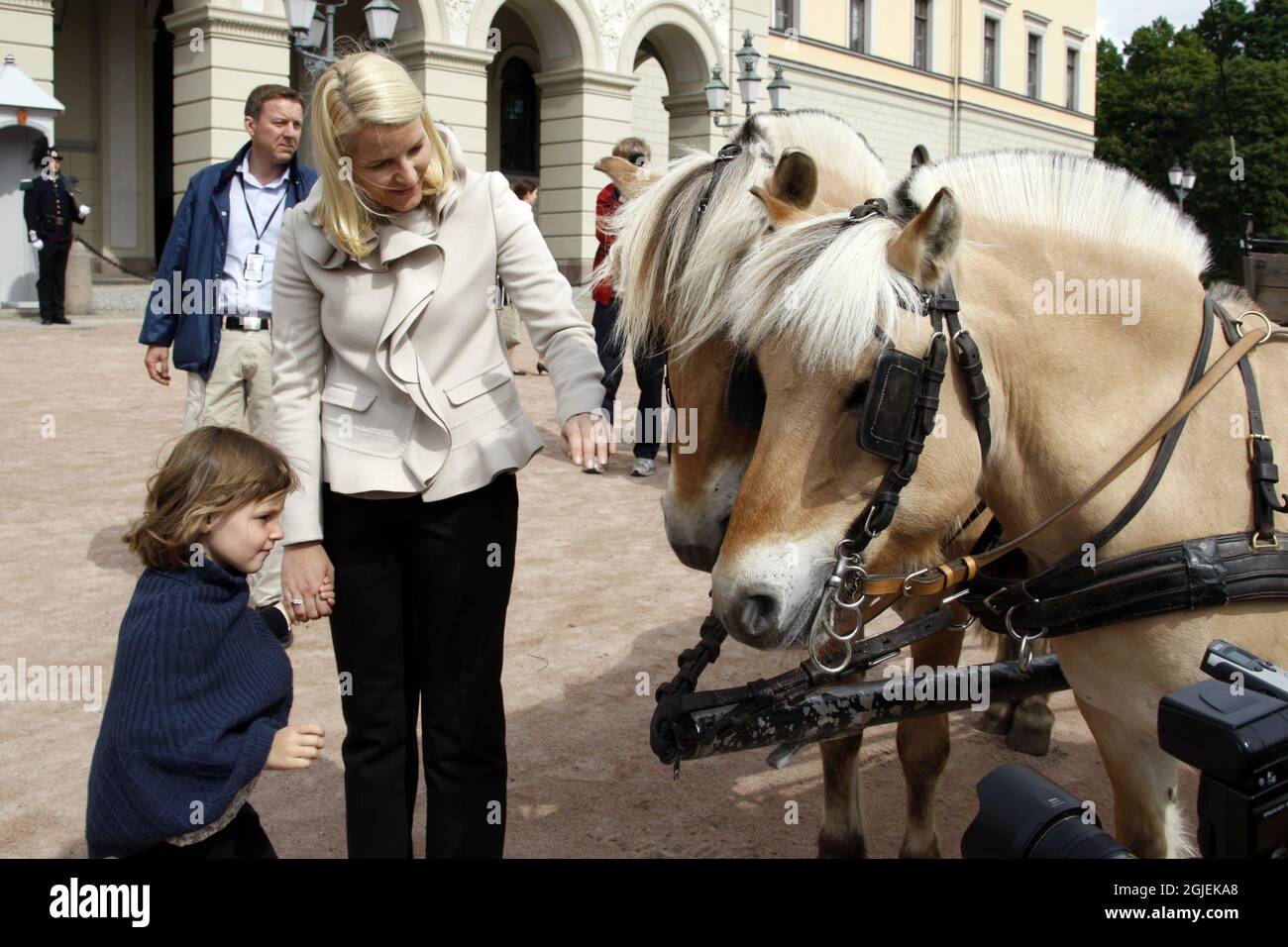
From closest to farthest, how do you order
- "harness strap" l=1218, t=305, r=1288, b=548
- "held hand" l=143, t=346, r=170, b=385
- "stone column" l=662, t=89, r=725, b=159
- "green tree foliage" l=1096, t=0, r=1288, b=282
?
"harness strap" l=1218, t=305, r=1288, b=548, "held hand" l=143, t=346, r=170, b=385, "stone column" l=662, t=89, r=725, b=159, "green tree foliage" l=1096, t=0, r=1288, b=282

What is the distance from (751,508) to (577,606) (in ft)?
12.8

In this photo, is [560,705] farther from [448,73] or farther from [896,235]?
[448,73]

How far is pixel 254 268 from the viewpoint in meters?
5.28

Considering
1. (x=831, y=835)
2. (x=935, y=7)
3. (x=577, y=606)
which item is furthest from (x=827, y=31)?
(x=831, y=835)

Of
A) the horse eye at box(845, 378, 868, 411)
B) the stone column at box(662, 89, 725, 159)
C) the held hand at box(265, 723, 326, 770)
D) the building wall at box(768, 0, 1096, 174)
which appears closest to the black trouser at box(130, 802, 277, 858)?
the held hand at box(265, 723, 326, 770)

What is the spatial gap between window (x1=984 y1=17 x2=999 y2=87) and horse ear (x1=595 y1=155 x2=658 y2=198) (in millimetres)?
38602

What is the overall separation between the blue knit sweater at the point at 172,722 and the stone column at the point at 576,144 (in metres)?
20.0

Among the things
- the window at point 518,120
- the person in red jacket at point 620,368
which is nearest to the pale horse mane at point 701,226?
the person in red jacket at point 620,368

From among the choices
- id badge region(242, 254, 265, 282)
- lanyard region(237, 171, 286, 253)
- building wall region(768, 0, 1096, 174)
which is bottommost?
id badge region(242, 254, 265, 282)

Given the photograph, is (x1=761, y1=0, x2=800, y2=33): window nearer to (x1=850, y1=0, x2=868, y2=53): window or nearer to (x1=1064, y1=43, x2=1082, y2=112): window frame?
(x1=850, y1=0, x2=868, y2=53): window

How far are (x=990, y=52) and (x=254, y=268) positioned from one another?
3857 centimetres

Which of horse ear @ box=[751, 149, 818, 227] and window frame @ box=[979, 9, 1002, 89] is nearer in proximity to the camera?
horse ear @ box=[751, 149, 818, 227]

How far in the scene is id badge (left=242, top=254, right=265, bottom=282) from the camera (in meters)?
5.27
